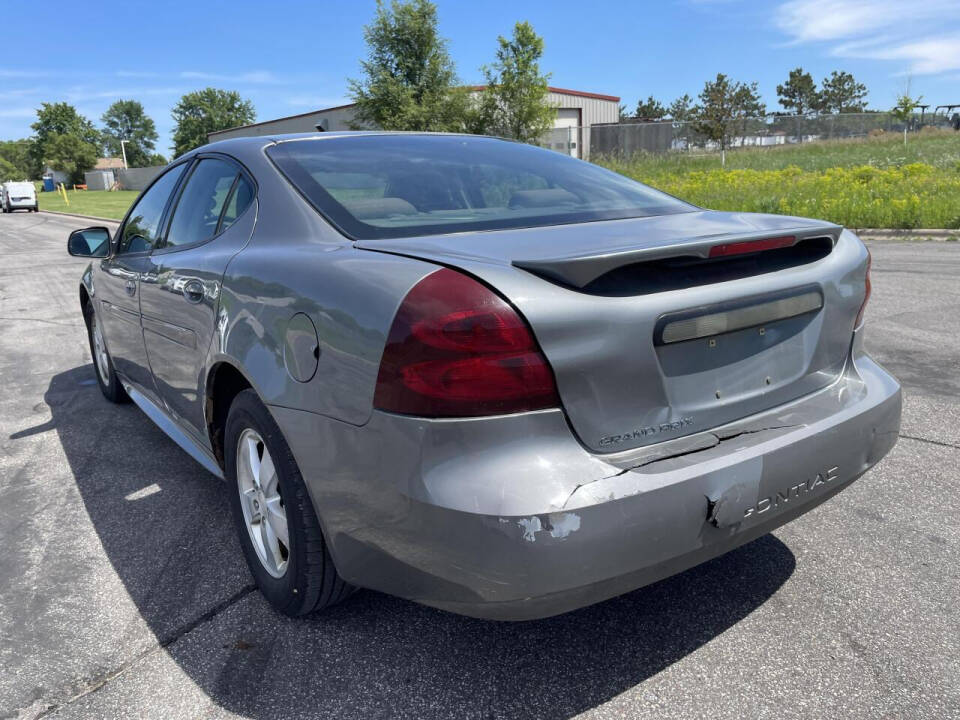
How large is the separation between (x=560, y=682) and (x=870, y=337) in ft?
15.3

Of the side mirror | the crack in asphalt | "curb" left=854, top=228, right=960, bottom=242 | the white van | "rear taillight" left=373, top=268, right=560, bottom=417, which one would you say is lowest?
the crack in asphalt

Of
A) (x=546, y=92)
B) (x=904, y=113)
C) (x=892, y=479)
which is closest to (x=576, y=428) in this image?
(x=892, y=479)

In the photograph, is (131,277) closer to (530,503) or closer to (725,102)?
(530,503)

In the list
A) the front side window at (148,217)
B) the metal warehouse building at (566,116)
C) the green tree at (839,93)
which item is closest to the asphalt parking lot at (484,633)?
the front side window at (148,217)

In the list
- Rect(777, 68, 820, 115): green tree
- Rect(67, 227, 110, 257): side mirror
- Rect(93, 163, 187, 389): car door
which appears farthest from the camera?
Rect(777, 68, 820, 115): green tree

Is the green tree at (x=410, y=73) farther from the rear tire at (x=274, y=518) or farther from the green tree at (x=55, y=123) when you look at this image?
the green tree at (x=55, y=123)

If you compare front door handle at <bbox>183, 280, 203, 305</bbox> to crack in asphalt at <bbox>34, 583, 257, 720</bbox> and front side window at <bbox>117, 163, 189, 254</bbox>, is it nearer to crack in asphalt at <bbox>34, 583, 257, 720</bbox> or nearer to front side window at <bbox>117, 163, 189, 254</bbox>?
front side window at <bbox>117, 163, 189, 254</bbox>

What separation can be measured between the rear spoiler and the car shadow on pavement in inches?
43.8

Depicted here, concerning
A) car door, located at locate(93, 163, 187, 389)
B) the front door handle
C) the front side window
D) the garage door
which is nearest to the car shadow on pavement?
the front door handle

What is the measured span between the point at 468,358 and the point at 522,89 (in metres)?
32.8

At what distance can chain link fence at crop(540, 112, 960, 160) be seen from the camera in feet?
118

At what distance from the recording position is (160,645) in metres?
2.35

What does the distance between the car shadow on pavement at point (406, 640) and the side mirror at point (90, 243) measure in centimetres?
198

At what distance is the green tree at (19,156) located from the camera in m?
125
